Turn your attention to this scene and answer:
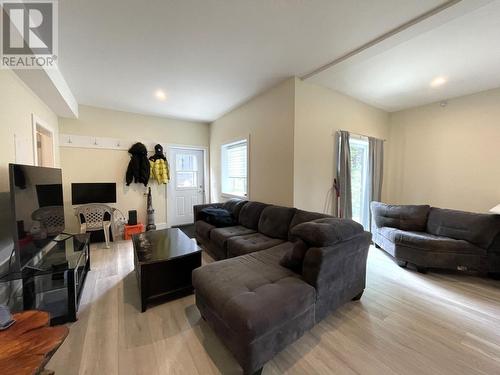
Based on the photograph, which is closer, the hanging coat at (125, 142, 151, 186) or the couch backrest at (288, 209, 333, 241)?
the couch backrest at (288, 209, 333, 241)

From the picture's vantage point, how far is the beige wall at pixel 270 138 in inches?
113

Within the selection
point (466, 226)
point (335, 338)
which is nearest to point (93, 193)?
point (335, 338)

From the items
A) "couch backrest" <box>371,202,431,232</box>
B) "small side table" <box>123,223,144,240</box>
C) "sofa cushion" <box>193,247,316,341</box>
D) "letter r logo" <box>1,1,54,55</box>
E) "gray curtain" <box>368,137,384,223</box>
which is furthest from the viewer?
"small side table" <box>123,223,144,240</box>

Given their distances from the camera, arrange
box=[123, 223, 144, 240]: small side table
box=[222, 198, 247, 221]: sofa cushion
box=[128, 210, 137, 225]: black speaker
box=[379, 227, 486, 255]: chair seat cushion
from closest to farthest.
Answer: box=[379, 227, 486, 255]: chair seat cushion → box=[222, 198, 247, 221]: sofa cushion → box=[123, 223, 144, 240]: small side table → box=[128, 210, 137, 225]: black speaker

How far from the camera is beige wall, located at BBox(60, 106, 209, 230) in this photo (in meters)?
3.78

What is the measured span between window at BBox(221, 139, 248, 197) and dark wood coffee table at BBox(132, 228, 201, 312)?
201 cm

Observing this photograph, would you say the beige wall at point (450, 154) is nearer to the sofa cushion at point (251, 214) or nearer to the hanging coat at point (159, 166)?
the sofa cushion at point (251, 214)

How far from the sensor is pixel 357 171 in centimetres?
385

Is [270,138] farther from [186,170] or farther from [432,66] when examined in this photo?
[186,170]

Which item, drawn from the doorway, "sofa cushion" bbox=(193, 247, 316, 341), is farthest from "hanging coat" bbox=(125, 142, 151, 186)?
"sofa cushion" bbox=(193, 247, 316, 341)

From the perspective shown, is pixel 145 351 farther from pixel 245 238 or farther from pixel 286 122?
pixel 286 122

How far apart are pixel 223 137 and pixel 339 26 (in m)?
3.09

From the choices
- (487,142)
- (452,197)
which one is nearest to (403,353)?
(452,197)

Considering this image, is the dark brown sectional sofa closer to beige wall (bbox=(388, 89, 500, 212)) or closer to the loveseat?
the loveseat
